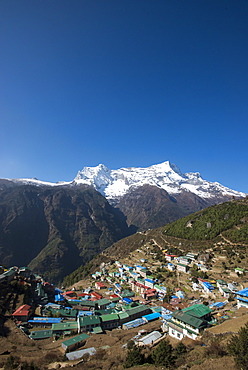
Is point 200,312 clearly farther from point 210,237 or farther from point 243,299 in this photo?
point 210,237

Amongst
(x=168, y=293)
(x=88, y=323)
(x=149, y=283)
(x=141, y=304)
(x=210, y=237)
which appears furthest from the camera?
(x=210, y=237)

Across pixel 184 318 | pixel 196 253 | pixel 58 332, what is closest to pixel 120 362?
pixel 184 318

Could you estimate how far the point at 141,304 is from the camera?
137ft

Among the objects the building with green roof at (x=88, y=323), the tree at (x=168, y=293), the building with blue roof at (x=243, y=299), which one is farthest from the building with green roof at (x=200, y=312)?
Answer: the building with green roof at (x=88, y=323)

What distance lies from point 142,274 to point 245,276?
26.4 metres

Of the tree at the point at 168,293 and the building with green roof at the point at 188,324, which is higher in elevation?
the building with green roof at the point at 188,324

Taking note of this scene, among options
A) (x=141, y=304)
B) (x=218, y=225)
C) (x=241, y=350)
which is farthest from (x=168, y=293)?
(x=218, y=225)

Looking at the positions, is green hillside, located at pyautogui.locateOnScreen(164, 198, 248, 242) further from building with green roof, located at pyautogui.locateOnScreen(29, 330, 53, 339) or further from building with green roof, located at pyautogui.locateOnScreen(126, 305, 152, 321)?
building with green roof, located at pyautogui.locateOnScreen(29, 330, 53, 339)

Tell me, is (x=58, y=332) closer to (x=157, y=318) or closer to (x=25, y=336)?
(x=25, y=336)

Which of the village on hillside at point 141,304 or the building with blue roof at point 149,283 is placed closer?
the village on hillside at point 141,304

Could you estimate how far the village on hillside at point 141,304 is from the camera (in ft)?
85.1

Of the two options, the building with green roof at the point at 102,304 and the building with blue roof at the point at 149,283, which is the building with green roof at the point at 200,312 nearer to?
the building with green roof at the point at 102,304

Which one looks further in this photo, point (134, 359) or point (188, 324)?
point (188, 324)

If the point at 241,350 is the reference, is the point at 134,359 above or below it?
below
